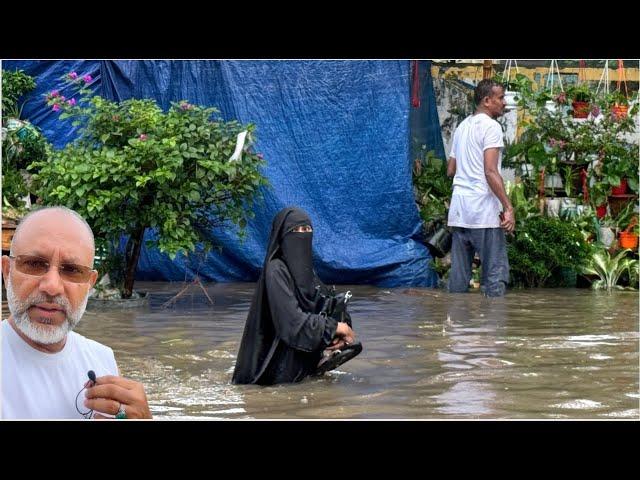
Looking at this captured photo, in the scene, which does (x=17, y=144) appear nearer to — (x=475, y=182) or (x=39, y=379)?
(x=475, y=182)

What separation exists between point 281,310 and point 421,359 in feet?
4.77

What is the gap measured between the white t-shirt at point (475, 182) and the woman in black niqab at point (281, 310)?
428cm

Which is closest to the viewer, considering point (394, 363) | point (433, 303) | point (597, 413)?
point (597, 413)

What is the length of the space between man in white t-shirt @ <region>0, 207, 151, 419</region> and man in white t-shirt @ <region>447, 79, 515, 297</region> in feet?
24.3

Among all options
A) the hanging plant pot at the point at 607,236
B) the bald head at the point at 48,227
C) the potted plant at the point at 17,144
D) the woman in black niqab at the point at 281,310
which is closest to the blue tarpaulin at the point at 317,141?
the potted plant at the point at 17,144

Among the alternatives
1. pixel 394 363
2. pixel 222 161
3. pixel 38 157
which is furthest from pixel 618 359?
pixel 38 157

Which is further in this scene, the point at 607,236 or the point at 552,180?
the point at 552,180

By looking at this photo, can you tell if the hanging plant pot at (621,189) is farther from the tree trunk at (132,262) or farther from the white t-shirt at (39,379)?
the white t-shirt at (39,379)

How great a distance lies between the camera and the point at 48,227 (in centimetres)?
312

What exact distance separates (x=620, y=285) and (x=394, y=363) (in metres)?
5.17

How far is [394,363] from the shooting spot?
23.2ft

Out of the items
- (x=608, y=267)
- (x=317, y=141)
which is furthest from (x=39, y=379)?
(x=608, y=267)

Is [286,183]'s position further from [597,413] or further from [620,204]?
[597,413]

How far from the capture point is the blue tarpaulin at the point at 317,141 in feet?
37.2
